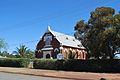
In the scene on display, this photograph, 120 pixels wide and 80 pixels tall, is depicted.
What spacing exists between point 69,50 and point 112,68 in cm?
2573

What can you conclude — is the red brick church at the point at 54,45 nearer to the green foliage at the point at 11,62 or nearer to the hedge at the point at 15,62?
the hedge at the point at 15,62

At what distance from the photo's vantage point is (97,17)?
39625mm

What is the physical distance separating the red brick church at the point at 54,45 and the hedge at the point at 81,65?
48.7ft

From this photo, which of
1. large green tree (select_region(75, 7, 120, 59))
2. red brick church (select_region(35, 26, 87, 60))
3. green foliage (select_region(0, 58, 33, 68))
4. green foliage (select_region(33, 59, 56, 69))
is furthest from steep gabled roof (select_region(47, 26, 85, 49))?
large green tree (select_region(75, 7, 120, 59))

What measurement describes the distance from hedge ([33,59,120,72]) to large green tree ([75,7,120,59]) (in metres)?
1.32

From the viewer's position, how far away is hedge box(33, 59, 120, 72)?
39.0 metres

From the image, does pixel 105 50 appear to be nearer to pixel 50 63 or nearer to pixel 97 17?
pixel 97 17

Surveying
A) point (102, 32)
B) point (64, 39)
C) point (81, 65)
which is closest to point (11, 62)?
point (81, 65)

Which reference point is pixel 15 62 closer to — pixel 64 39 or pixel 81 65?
pixel 81 65

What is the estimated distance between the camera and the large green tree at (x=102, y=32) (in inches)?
1452

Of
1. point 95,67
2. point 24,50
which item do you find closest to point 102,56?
point 95,67

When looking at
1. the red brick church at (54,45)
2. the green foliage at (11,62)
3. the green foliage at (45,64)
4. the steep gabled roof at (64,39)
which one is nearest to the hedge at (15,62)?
the green foliage at (11,62)

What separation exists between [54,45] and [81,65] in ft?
72.4

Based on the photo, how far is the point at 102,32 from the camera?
37.4m
